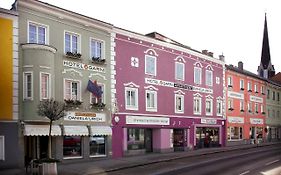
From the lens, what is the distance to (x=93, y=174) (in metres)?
21.0

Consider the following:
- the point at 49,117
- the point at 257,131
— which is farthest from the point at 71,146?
the point at 257,131

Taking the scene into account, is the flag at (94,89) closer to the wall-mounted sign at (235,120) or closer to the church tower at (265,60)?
the wall-mounted sign at (235,120)

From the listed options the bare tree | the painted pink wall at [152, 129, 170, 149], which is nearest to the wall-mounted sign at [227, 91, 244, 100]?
the painted pink wall at [152, 129, 170, 149]

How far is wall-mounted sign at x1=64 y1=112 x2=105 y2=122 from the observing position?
85.8ft

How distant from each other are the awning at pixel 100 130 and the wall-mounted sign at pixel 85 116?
56 cm

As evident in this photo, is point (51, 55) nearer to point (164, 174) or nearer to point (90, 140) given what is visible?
point (90, 140)

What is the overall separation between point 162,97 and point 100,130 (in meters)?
8.72

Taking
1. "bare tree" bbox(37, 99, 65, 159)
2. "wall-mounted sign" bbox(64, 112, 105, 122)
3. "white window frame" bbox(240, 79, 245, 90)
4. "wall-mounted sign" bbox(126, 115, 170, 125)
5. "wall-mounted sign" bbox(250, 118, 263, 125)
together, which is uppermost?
"white window frame" bbox(240, 79, 245, 90)

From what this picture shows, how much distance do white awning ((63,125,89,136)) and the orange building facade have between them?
23.2 m

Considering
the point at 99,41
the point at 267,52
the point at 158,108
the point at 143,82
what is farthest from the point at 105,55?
the point at 267,52

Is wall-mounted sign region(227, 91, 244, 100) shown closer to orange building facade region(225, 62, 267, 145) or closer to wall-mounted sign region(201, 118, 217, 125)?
orange building facade region(225, 62, 267, 145)

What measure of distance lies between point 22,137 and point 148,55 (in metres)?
14.3

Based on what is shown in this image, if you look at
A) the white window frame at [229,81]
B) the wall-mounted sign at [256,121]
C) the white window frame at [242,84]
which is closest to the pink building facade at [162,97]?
the white window frame at [229,81]

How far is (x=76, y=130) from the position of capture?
26.2 metres
